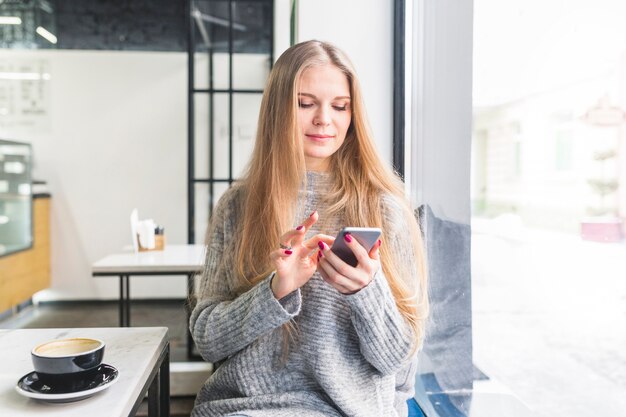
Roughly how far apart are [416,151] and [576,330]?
100 cm

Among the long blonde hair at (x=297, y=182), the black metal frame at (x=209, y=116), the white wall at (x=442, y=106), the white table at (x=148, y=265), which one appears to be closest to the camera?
the long blonde hair at (x=297, y=182)

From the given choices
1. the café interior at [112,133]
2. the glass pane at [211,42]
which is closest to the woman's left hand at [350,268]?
the café interior at [112,133]

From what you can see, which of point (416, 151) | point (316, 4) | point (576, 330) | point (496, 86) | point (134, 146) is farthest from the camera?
point (134, 146)

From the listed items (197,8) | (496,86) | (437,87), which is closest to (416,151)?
(437,87)

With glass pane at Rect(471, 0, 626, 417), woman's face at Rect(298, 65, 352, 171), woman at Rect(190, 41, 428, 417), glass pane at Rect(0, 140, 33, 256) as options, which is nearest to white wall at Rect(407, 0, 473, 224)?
glass pane at Rect(471, 0, 626, 417)

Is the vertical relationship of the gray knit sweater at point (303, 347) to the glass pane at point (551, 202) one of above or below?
below

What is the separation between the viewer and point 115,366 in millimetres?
927

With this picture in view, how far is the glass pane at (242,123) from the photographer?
4309 millimetres

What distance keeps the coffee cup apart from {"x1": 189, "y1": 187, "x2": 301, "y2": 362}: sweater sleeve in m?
0.27

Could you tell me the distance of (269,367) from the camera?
3.51ft

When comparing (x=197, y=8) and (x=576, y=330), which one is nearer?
(x=576, y=330)

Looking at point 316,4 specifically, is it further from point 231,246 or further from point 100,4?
point 100,4

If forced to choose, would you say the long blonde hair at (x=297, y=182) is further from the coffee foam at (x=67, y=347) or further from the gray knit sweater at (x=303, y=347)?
the coffee foam at (x=67, y=347)

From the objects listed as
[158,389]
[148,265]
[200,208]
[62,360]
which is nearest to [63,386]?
[62,360]
